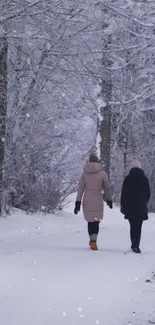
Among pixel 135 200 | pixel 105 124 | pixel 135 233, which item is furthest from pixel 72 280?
pixel 105 124

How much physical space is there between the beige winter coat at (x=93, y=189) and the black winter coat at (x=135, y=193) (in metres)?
0.34

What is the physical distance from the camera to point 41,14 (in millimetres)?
15367

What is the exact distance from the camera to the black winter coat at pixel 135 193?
535 inches

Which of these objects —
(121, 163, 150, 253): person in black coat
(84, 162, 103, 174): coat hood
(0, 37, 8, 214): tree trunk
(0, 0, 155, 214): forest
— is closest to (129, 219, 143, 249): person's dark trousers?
(121, 163, 150, 253): person in black coat

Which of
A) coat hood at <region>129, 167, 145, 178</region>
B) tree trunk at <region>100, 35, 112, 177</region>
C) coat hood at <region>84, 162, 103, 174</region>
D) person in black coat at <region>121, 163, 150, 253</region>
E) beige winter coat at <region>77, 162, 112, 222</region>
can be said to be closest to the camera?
person in black coat at <region>121, 163, 150, 253</region>

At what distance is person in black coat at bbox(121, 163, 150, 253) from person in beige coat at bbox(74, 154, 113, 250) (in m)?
0.34

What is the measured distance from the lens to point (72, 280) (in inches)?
391

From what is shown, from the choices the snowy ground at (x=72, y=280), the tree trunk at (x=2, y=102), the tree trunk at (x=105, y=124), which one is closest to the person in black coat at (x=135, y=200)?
the snowy ground at (x=72, y=280)

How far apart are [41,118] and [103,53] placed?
101 inches

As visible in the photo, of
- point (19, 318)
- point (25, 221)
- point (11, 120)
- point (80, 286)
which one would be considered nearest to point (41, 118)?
point (11, 120)

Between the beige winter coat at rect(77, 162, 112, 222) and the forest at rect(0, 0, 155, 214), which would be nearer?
the beige winter coat at rect(77, 162, 112, 222)

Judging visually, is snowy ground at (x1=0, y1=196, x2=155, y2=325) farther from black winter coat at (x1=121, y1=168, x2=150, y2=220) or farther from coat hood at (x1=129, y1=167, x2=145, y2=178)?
coat hood at (x1=129, y1=167, x2=145, y2=178)

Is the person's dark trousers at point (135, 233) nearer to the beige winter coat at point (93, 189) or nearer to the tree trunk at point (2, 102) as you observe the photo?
the beige winter coat at point (93, 189)

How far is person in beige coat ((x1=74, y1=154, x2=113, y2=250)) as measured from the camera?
13.8 metres
